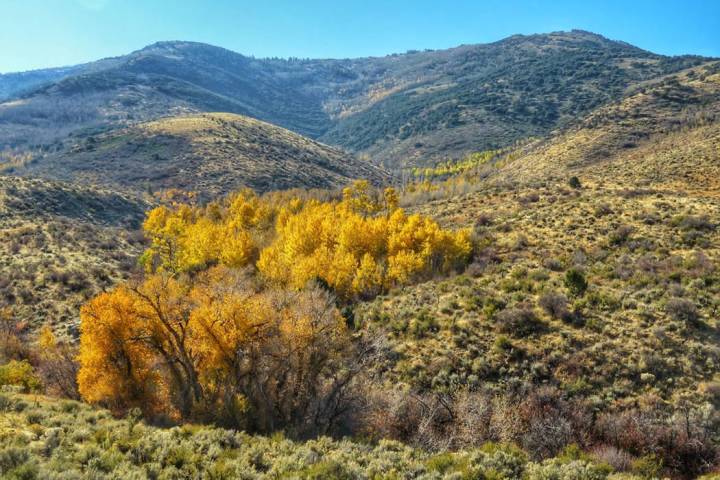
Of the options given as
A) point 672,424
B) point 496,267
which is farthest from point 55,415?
point 496,267

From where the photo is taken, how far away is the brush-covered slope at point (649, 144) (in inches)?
2643

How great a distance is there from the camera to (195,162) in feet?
479

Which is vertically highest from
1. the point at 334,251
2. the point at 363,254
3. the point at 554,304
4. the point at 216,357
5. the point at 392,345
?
the point at 334,251

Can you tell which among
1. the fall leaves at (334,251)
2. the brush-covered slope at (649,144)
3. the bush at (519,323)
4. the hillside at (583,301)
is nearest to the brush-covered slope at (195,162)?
the fall leaves at (334,251)

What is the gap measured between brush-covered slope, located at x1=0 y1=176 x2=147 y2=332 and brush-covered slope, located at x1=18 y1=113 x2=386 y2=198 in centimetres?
3379

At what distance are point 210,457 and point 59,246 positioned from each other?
64.1 metres

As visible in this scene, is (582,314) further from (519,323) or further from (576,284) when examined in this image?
(519,323)

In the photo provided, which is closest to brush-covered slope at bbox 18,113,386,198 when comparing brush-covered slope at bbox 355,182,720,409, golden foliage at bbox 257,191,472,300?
golden foliage at bbox 257,191,472,300

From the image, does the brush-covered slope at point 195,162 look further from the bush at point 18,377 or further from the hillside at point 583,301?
the bush at point 18,377

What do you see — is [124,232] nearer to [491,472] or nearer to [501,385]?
[501,385]

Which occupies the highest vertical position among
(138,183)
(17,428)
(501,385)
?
(138,183)

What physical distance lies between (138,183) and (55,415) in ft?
433

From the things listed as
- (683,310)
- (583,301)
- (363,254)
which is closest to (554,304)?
(583,301)

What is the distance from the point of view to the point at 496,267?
42125 mm
